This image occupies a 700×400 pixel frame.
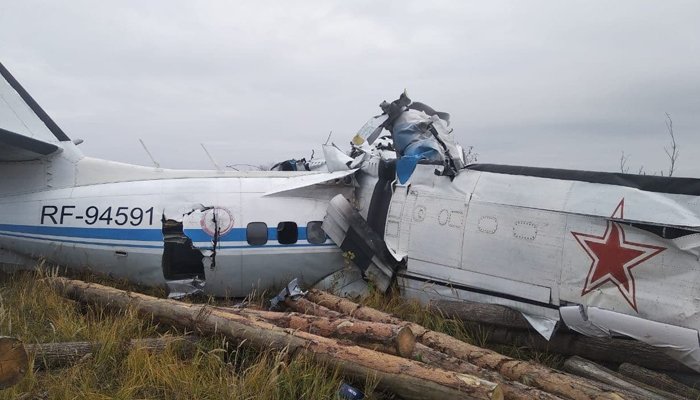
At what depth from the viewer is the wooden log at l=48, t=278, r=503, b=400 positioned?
3.94m

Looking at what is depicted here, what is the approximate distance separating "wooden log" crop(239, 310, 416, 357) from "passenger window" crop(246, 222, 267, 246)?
200cm

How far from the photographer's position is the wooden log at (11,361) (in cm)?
347

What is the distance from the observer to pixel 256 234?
7645 millimetres

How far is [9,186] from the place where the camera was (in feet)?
27.9

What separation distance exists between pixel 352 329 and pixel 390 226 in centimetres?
250

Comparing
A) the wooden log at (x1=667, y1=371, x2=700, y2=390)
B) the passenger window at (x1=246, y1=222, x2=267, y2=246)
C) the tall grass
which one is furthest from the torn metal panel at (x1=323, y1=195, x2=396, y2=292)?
the wooden log at (x1=667, y1=371, x2=700, y2=390)

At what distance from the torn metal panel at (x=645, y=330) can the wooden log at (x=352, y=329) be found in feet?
6.61

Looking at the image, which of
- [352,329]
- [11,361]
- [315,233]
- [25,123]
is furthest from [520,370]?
[25,123]

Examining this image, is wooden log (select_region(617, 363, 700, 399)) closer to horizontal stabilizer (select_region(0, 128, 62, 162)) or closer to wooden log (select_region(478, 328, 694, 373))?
wooden log (select_region(478, 328, 694, 373))

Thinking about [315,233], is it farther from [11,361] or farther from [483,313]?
[11,361]

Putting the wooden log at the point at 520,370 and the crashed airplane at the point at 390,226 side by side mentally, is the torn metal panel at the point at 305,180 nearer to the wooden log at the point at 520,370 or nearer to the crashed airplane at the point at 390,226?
the crashed airplane at the point at 390,226

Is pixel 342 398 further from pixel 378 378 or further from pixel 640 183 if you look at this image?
pixel 640 183

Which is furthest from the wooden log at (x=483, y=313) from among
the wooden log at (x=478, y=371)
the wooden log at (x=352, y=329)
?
the wooden log at (x=352, y=329)

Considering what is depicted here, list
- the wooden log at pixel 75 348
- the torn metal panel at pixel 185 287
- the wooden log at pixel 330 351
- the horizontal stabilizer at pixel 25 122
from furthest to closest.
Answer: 1. the horizontal stabilizer at pixel 25 122
2. the torn metal panel at pixel 185 287
3. the wooden log at pixel 75 348
4. the wooden log at pixel 330 351
